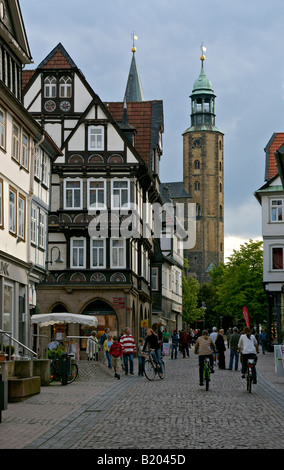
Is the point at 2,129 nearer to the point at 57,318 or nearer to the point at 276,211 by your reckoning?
the point at 57,318

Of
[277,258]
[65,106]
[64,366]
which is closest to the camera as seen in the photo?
[64,366]

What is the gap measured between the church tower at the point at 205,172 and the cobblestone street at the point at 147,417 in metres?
140

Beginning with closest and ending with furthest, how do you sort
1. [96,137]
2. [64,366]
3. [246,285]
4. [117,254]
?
[64,366], [117,254], [96,137], [246,285]

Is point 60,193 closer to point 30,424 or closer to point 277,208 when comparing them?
point 277,208

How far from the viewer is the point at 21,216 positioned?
30.2 m

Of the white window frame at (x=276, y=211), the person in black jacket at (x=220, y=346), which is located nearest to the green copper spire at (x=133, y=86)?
the white window frame at (x=276, y=211)

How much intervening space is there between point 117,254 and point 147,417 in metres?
33.9

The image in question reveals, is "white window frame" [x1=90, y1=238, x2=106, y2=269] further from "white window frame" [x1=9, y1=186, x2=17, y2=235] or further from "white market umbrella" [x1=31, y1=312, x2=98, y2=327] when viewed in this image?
"white window frame" [x1=9, y1=186, x2=17, y2=235]

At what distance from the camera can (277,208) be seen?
194ft

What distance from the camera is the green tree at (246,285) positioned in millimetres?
75000

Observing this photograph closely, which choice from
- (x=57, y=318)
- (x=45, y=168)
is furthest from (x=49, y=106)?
(x=57, y=318)

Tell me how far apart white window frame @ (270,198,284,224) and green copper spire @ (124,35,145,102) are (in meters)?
34.5

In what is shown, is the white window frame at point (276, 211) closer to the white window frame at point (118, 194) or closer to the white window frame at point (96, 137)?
the white window frame at point (118, 194)

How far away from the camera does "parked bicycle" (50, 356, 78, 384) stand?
86.6 feet
